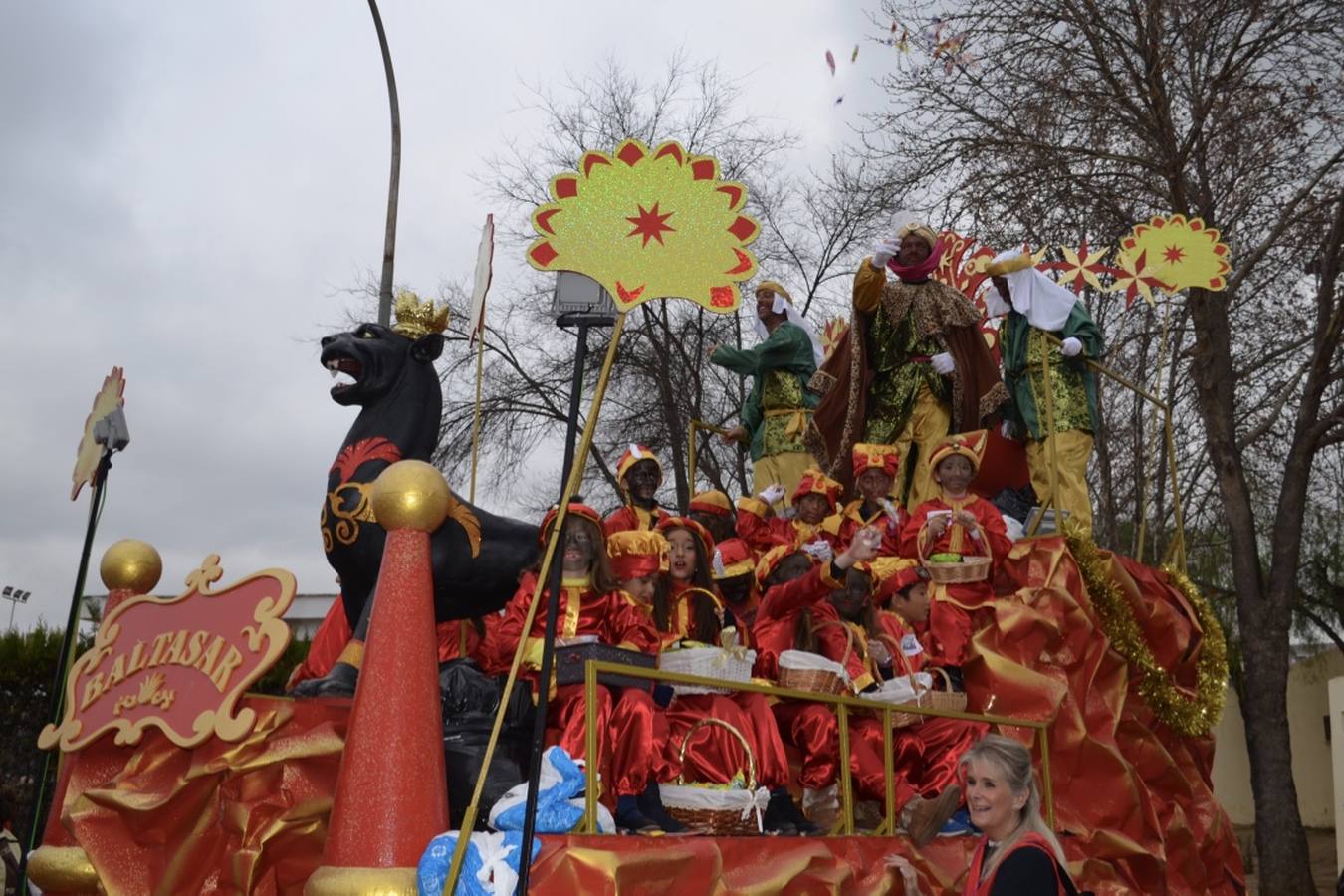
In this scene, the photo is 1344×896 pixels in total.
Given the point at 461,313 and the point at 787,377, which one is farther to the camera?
the point at 461,313

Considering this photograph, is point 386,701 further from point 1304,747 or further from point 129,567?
point 1304,747

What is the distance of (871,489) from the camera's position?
10031 mm

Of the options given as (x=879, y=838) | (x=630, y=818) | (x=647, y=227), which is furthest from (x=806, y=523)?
(x=647, y=227)

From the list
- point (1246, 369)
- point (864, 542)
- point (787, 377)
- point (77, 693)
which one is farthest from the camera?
point (1246, 369)

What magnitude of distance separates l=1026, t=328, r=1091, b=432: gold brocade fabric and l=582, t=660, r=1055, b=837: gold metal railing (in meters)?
3.22

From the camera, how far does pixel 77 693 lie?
20.9ft

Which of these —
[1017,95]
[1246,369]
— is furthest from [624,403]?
[1246,369]

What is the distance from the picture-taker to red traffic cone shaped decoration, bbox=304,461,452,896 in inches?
197

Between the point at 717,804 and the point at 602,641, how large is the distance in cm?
91

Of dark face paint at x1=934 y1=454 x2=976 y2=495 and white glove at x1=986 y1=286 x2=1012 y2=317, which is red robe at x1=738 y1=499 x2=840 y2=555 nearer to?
dark face paint at x1=934 y1=454 x2=976 y2=495

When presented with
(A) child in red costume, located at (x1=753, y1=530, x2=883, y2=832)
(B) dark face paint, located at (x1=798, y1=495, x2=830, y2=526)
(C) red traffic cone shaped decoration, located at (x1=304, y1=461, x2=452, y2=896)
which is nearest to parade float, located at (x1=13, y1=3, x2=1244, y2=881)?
(C) red traffic cone shaped decoration, located at (x1=304, y1=461, x2=452, y2=896)

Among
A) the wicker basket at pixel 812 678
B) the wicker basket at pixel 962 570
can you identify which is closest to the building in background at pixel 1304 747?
the wicker basket at pixel 962 570

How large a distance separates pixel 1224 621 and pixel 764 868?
2062cm

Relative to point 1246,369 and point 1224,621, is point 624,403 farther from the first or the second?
point 1224,621
